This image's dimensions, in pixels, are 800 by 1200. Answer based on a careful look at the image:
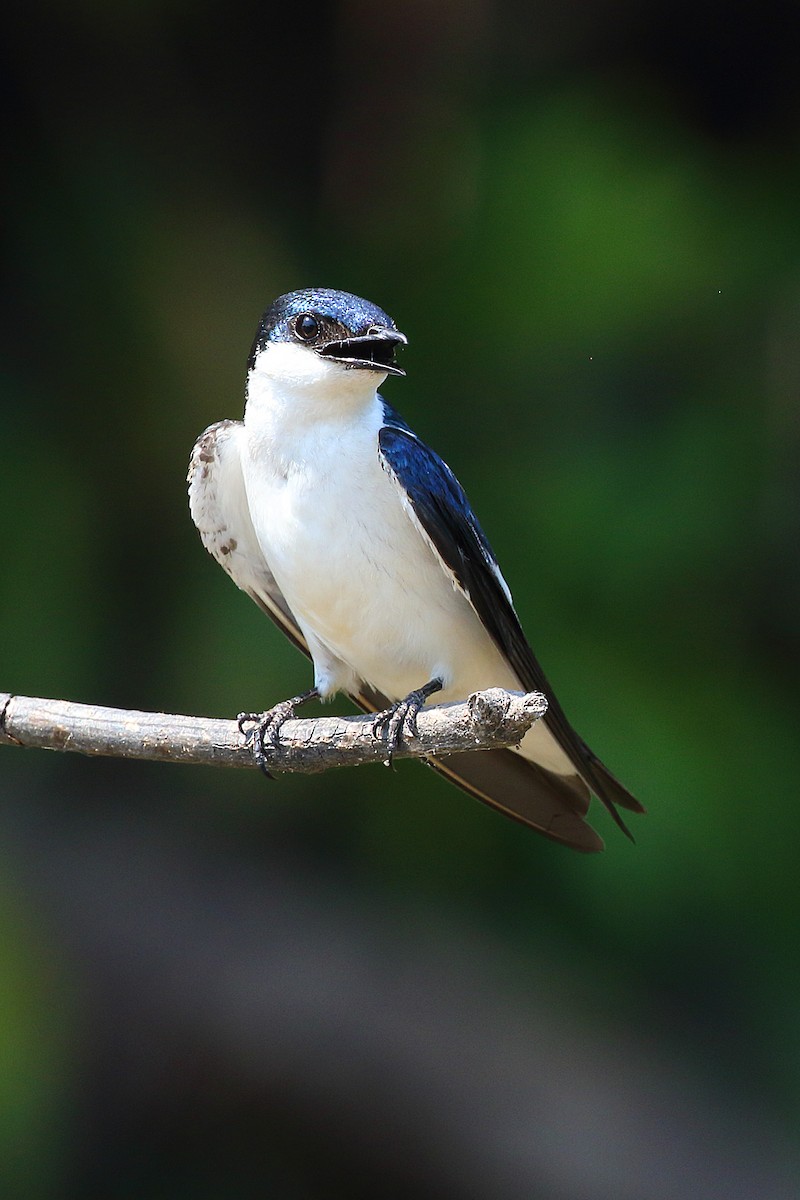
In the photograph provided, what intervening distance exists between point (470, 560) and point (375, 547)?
4.7 inches

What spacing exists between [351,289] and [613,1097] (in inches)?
65.0

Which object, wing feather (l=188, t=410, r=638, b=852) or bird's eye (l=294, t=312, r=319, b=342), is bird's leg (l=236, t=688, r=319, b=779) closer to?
wing feather (l=188, t=410, r=638, b=852)

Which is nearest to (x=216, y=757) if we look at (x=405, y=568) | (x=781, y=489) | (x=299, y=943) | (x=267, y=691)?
(x=405, y=568)

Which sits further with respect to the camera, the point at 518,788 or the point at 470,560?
the point at 518,788

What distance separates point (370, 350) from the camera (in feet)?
4.82

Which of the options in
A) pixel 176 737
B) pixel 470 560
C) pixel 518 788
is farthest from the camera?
pixel 518 788

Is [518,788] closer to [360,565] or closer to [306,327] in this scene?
[360,565]

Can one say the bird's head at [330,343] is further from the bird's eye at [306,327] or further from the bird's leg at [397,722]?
the bird's leg at [397,722]

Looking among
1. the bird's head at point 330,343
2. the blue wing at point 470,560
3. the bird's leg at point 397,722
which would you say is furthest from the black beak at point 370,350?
the bird's leg at point 397,722

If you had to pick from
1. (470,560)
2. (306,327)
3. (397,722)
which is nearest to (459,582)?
(470,560)

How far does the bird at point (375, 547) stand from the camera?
1500 mm

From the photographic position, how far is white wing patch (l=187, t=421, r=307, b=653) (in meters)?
1.69

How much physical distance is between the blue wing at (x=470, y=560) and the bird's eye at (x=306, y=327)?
0.14 m

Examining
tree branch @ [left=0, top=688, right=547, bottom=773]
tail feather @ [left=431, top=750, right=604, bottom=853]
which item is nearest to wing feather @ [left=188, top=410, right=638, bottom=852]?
tail feather @ [left=431, top=750, right=604, bottom=853]
